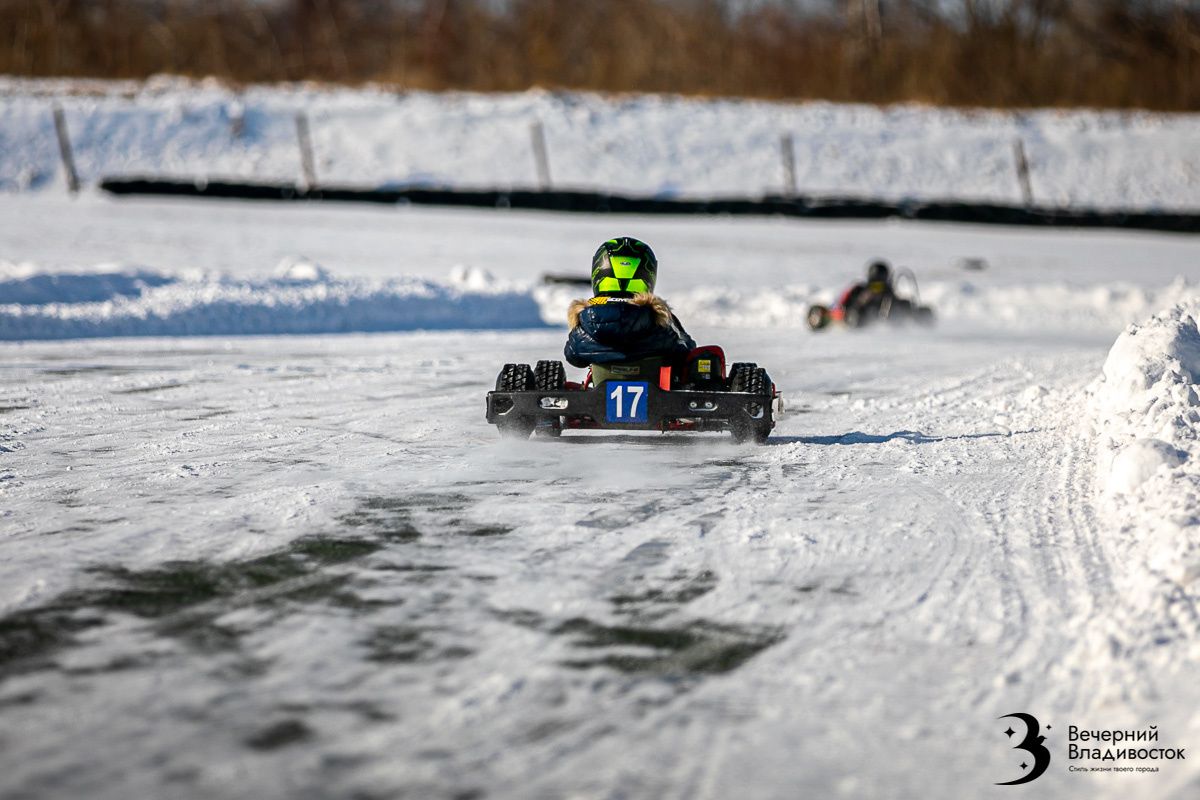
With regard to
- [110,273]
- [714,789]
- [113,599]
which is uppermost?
Answer: [110,273]

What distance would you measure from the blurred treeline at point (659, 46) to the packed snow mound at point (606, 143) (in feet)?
9.60

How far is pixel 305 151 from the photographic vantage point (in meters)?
31.7

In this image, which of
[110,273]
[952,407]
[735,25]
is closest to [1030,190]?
[735,25]

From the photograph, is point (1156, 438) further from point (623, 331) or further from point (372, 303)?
point (372, 303)

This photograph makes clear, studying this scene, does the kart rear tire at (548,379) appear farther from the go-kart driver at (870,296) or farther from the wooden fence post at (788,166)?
the wooden fence post at (788,166)

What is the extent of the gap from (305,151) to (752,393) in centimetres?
2639

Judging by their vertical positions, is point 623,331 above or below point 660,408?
above

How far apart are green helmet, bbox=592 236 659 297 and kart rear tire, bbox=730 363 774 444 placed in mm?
660

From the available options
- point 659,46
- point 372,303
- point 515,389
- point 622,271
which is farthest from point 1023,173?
point 515,389

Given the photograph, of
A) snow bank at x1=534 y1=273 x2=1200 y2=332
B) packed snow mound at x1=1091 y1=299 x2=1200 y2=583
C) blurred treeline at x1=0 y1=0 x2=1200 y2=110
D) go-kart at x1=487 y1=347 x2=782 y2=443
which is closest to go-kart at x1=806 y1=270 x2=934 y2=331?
snow bank at x1=534 y1=273 x2=1200 y2=332

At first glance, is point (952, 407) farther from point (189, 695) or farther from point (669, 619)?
point (189, 695)

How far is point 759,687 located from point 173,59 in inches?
1619

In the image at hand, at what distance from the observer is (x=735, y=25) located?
135ft

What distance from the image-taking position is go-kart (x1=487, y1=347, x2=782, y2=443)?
6.96 meters
